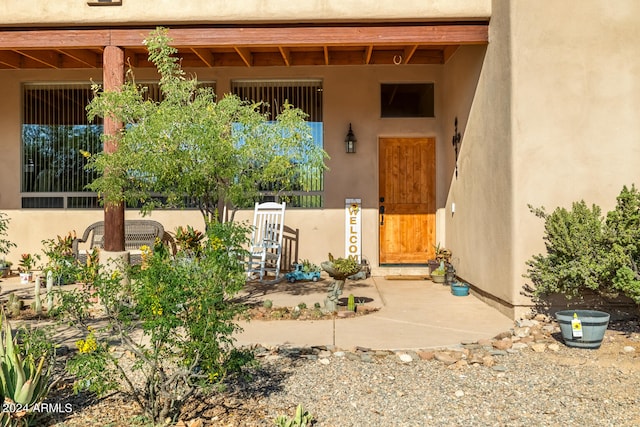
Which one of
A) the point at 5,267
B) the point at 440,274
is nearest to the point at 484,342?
the point at 440,274

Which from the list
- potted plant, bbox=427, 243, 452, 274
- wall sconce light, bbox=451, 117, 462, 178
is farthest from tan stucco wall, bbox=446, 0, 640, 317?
potted plant, bbox=427, 243, 452, 274

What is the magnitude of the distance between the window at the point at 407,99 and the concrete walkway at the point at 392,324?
3.24 meters

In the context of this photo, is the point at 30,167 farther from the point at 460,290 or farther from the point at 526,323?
the point at 526,323

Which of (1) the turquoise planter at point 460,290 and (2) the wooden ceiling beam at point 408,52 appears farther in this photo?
(2) the wooden ceiling beam at point 408,52

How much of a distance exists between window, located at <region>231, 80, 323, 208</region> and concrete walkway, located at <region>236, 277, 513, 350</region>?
2.01 m

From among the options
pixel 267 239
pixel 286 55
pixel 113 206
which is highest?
pixel 286 55

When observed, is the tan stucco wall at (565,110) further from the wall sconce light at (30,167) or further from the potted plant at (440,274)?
the wall sconce light at (30,167)

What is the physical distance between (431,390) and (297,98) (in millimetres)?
6659

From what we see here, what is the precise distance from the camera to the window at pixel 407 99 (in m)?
9.42

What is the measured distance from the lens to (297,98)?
9.49 meters

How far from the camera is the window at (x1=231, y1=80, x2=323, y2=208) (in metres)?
9.40

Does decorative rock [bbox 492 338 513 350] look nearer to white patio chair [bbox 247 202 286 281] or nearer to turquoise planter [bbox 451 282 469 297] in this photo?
turquoise planter [bbox 451 282 469 297]

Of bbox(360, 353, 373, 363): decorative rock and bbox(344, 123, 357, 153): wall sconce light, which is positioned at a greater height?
bbox(344, 123, 357, 153): wall sconce light

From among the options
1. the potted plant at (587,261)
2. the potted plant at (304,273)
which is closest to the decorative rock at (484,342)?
the potted plant at (587,261)
